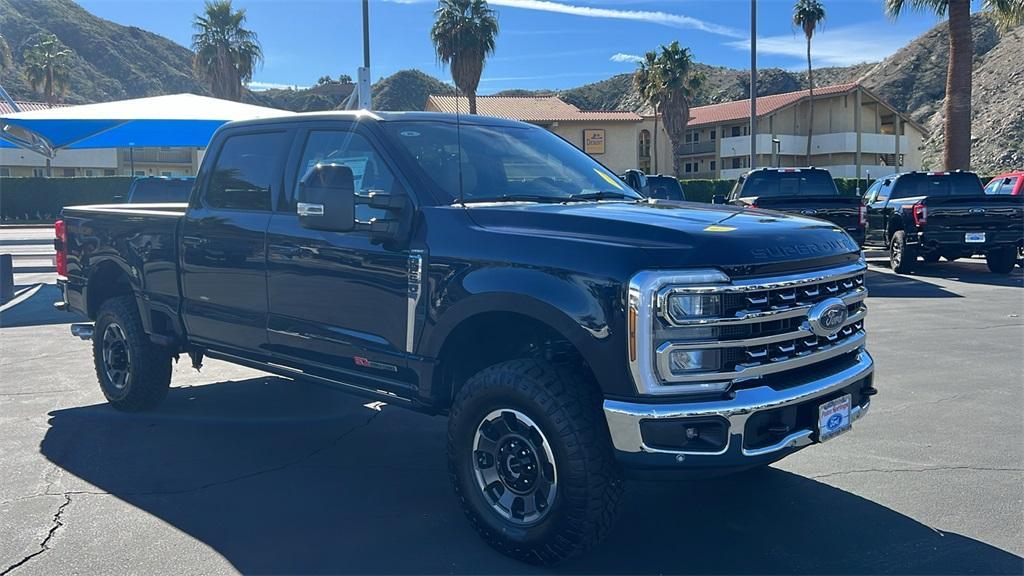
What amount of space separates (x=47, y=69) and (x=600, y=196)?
64707mm

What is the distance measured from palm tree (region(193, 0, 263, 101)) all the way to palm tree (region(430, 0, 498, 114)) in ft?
30.7

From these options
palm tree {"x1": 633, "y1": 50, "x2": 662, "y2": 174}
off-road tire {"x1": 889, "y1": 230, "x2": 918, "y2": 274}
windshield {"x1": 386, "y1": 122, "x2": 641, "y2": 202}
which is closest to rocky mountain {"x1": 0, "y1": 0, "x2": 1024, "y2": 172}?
palm tree {"x1": 633, "y1": 50, "x2": 662, "y2": 174}

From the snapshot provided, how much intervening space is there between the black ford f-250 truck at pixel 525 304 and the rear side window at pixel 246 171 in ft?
0.06

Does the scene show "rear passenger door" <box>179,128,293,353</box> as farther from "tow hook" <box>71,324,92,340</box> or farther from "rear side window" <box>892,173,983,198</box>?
"rear side window" <box>892,173,983,198</box>

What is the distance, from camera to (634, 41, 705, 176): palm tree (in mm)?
50906

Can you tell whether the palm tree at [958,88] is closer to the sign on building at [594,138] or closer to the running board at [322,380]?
the running board at [322,380]

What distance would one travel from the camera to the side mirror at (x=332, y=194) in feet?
14.0

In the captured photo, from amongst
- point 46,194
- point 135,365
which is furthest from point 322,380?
point 46,194

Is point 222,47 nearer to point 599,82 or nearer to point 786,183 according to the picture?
point 786,183

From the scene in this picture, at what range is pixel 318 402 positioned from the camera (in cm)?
705

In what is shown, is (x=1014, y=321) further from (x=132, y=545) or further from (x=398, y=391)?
(x=132, y=545)

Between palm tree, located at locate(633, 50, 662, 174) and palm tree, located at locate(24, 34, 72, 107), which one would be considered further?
palm tree, located at locate(24, 34, 72, 107)

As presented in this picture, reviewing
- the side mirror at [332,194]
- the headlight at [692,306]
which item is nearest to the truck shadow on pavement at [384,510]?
the headlight at [692,306]

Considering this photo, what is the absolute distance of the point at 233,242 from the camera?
17.8 ft
